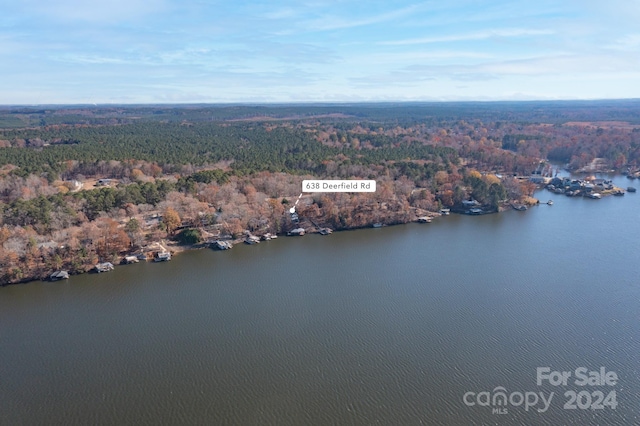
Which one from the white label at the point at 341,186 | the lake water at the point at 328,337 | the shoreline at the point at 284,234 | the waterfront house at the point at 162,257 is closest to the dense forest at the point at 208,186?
the shoreline at the point at 284,234

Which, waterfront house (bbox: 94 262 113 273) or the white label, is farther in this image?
the white label

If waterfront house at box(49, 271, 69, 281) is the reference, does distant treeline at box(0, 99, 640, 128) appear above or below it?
above

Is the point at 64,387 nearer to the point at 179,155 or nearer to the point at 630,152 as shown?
the point at 179,155

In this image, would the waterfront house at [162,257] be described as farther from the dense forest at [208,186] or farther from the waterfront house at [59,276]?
the waterfront house at [59,276]

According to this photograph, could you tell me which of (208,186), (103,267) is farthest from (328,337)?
(208,186)

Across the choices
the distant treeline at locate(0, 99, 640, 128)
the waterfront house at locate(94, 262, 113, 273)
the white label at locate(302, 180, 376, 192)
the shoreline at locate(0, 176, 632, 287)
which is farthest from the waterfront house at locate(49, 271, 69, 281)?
the distant treeline at locate(0, 99, 640, 128)

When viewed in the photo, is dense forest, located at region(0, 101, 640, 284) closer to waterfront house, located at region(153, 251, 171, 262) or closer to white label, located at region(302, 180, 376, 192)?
white label, located at region(302, 180, 376, 192)

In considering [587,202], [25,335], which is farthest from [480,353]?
[587,202]
